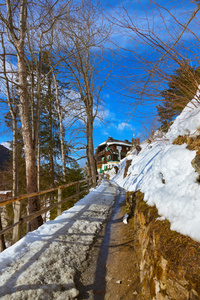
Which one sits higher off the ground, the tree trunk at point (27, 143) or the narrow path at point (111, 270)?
the tree trunk at point (27, 143)

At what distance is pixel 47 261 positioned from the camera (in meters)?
2.86

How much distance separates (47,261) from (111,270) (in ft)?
3.81

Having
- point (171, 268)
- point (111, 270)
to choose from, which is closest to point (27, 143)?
point (111, 270)

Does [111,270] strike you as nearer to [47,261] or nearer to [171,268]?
[47,261]

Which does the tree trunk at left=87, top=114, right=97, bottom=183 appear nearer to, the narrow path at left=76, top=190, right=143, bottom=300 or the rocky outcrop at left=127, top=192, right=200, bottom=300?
the narrow path at left=76, top=190, right=143, bottom=300

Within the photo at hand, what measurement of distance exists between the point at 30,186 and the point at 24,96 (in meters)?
3.46

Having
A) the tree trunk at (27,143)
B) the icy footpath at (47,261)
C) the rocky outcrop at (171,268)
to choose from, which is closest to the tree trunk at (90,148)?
the tree trunk at (27,143)

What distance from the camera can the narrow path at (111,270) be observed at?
2488mm

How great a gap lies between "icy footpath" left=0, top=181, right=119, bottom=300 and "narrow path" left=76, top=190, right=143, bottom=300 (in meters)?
0.18

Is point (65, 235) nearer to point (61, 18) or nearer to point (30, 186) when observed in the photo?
point (30, 186)

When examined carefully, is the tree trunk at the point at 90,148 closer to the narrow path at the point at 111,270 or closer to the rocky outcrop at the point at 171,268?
the narrow path at the point at 111,270

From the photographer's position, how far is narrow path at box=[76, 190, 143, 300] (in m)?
2.49

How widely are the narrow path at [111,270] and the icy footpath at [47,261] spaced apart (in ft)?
0.60

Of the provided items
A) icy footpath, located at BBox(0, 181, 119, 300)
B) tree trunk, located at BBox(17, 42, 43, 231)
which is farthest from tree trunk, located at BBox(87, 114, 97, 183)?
icy footpath, located at BBox(0, 181, 119, 300)
